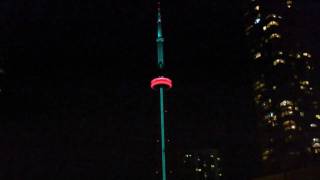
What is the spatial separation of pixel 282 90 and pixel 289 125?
26.0 feet

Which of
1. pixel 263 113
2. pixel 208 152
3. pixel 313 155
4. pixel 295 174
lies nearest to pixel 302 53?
pixel 263 113

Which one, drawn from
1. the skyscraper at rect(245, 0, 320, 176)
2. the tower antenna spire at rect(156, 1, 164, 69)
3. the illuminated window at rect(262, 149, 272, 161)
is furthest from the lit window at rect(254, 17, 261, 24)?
the tower antenna spire at rect(156, 1, 164, 69)

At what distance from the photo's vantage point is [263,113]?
99000 mm

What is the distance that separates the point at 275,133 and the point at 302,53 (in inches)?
703

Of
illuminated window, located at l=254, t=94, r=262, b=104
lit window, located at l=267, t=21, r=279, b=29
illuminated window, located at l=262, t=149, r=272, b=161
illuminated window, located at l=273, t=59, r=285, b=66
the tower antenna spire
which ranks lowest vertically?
the tower antenna spire

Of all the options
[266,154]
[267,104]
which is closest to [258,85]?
[267,104]

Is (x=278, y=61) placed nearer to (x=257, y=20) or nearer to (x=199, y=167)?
(x=257, y=20)

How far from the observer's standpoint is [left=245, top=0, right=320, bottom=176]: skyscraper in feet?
296

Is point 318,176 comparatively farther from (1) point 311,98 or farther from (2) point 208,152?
(1) point 311,98

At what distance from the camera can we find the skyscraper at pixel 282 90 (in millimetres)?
90250

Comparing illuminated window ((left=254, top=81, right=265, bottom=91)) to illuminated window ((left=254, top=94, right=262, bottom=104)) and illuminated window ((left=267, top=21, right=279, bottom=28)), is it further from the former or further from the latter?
illuminated window ((left=267, top=21, right=279, bottom=28))

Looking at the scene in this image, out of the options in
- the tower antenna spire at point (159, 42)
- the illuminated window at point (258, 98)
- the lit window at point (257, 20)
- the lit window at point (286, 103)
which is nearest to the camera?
the tower antenna spire at point (159, 42)

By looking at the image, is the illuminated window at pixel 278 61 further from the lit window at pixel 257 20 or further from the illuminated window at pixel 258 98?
the lit window at pixel 257 20

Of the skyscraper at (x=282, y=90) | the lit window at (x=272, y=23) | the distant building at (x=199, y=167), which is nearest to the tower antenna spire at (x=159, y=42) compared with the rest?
the distant building at (x=199, y=167)
